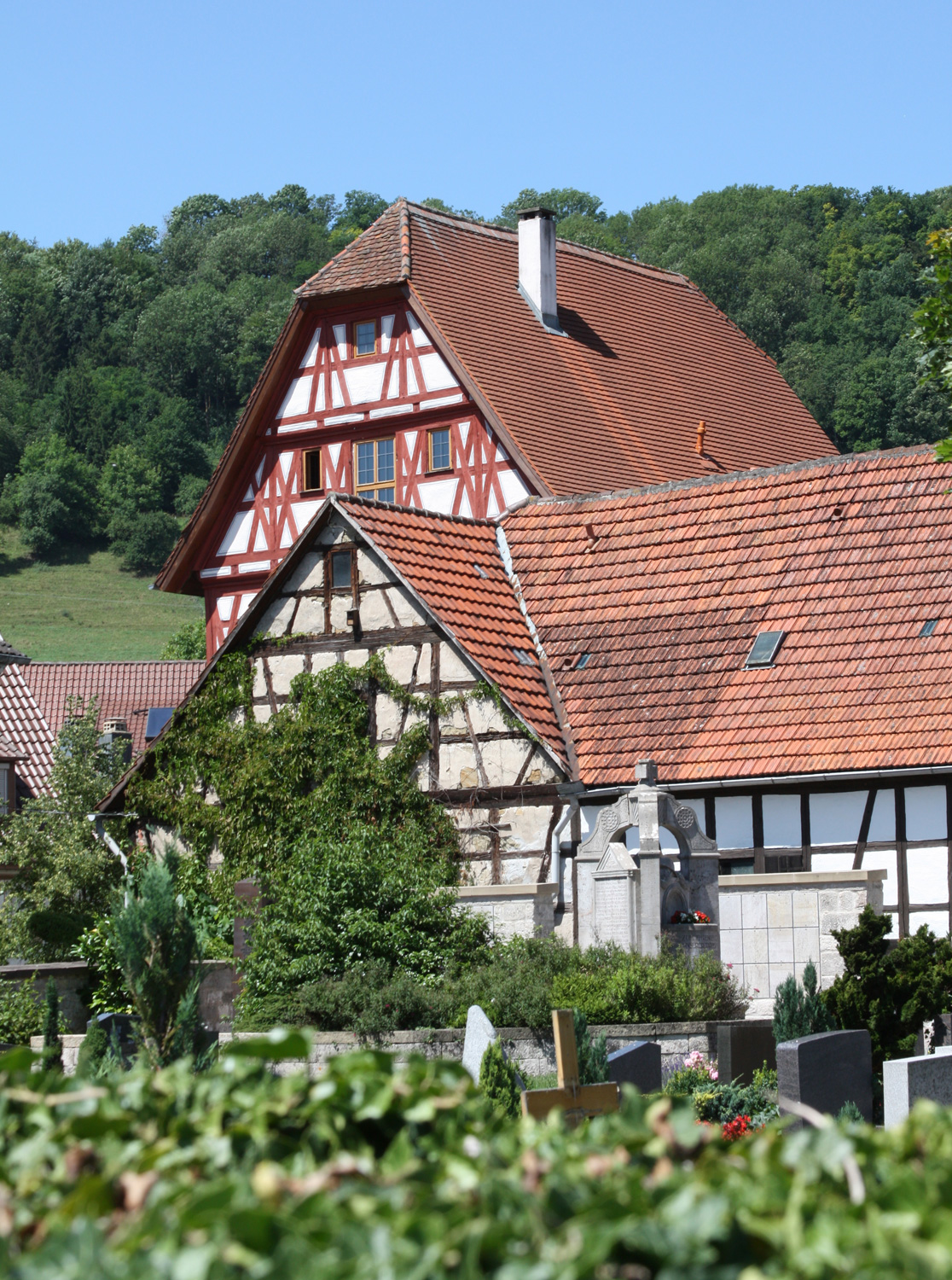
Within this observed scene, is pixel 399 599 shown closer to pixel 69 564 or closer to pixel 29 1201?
pixel 29 1201

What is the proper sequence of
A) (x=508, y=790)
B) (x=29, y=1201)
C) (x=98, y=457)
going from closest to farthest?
(x=29, y=1201) → (x=508, y=790) → (x=98, y=457)

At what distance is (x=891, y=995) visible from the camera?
15.8 metres

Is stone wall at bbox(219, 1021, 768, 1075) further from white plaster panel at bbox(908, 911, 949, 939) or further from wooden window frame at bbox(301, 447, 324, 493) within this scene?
wooden window frame at bbox(301, 447, 324, 493)

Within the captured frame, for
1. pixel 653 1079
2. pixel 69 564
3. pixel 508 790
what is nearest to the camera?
pixel 653 1079

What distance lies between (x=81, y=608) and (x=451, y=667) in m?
70.7

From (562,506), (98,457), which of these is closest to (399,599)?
(562,506)

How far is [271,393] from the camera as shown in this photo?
31.6 m

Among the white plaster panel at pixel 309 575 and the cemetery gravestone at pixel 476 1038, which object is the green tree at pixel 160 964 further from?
the white plaster panel at pixel 309 575

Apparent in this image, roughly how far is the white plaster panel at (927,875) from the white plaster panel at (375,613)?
256 inches

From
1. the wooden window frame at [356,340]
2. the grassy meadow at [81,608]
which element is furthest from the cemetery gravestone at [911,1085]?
the grassy meadow at [81,608]

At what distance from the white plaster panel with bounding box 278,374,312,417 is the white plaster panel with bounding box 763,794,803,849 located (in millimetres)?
14201

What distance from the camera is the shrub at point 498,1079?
39.0 feet

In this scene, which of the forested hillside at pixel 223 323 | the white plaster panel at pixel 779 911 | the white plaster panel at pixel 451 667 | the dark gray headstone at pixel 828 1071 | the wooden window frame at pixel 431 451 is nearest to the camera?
the dark gray headstone at pixel 828 1071

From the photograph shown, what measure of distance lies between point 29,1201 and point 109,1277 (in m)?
0.86
